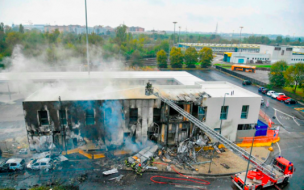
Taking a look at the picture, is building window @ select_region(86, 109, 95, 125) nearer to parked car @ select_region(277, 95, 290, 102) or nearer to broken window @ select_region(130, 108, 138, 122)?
broken window @ select_region(130, 108, 138, 122)

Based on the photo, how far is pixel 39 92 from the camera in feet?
47.7

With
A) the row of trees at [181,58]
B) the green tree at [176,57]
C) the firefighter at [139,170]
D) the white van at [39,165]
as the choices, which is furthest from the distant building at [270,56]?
the white van at [39,165]

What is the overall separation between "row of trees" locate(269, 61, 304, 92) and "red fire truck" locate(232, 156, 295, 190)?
20.7m

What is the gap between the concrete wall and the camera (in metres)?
14.7

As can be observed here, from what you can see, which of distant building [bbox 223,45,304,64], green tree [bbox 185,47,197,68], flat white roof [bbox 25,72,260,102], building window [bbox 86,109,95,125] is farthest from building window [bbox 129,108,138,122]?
distant building [bbox 223,45,304,64]

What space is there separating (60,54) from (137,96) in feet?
104

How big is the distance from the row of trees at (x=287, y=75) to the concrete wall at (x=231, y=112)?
17039 mm

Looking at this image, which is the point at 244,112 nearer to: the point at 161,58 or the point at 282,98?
the point at 282,98

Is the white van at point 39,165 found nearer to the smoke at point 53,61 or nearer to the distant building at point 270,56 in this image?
the smoke at point 53,61

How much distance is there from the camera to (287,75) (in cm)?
2861

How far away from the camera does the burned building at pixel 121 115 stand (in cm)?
1314

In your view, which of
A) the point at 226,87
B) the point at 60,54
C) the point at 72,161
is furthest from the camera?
the point at 60,54

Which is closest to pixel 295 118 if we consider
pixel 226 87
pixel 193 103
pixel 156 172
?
pixel 226 87

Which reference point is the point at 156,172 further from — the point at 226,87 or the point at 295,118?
the point at 295,118
